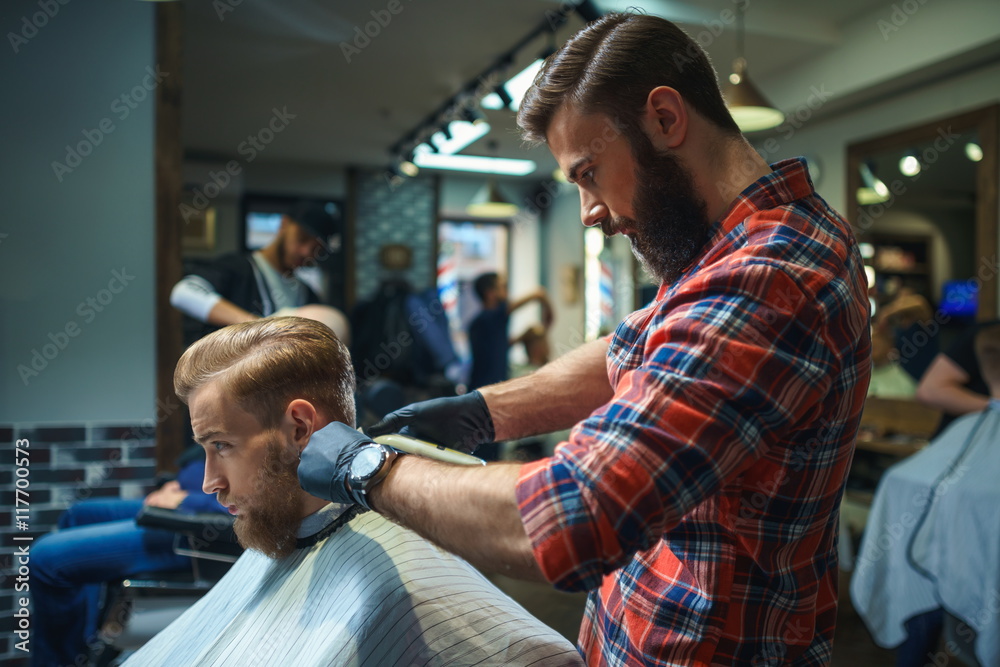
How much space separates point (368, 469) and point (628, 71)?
0.66 m

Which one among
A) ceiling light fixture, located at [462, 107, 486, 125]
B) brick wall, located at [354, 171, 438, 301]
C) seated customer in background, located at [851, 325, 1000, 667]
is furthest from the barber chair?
brick wall, located at [354, 171, 438, 301]

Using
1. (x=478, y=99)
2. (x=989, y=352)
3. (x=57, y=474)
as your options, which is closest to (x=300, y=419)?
(x=57, y=474)

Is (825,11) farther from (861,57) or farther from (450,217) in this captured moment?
(450,217)

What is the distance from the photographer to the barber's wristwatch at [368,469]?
879 mm

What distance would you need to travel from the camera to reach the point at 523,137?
47.6 inches

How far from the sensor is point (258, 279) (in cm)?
291

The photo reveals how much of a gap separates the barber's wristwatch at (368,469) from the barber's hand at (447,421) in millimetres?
385

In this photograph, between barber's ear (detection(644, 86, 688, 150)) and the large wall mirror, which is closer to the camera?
barber's ear (detection(644, 86, 688, 150))

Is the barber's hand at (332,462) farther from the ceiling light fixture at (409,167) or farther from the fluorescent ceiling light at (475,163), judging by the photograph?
the fluorescent ceiling light at (475,163)

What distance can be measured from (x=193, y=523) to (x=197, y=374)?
0.74 meters

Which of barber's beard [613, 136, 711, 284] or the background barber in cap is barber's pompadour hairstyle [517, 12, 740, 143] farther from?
the background barber in cap

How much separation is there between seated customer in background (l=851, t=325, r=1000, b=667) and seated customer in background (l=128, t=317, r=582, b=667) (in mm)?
2241

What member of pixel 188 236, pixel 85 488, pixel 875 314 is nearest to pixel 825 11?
pixel 875 314

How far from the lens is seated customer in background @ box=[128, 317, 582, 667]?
3.71 feet
